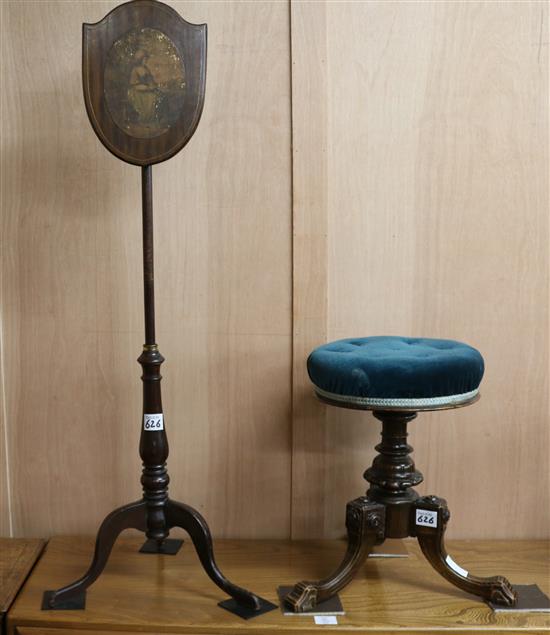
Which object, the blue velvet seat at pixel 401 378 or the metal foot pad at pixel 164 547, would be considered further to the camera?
the metal foot pad at pixel 164 547

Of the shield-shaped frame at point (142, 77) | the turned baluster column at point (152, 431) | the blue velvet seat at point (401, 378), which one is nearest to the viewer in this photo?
the blue velvet seat at point (401, 378)

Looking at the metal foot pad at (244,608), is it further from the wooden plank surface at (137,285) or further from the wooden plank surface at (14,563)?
the wooden plank surface at (14,563)

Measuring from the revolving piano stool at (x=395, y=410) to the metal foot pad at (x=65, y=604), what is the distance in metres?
0.51

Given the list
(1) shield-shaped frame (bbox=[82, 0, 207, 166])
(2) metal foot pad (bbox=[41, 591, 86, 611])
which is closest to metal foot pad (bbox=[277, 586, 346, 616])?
(2) metal foot pad (bbox=[41, 591, 86, 611])

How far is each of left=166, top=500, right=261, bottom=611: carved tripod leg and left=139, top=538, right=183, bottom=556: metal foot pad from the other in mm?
253

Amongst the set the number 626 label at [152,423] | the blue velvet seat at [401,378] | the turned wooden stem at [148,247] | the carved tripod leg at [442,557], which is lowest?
the carved tripod leg at [442,557]

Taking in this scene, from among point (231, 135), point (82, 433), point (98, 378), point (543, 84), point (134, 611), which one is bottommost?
point (134, 611)

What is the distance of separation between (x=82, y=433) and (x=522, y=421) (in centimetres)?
132

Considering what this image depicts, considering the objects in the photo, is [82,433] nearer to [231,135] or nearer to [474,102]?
[231,135]

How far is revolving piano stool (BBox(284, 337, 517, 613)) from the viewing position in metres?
1.76

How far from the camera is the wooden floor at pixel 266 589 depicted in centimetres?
184

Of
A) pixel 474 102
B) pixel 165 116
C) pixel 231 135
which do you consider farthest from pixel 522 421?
pixel 165 116

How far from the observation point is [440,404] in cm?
177

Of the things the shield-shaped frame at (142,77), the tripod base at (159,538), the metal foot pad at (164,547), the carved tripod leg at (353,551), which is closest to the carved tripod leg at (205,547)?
the tripod base at (159,538)
